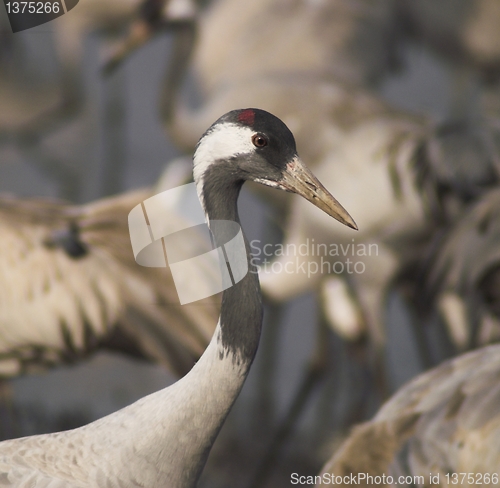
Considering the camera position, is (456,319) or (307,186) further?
(456,319)

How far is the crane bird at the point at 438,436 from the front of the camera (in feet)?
4.23

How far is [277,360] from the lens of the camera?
279 cm

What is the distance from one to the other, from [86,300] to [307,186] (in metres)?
0.82

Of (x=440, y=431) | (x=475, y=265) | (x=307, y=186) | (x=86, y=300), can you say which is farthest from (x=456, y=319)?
Result: (x=307, y=186)

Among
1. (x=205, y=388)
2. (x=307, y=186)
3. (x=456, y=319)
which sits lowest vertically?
(x=456, y=319)

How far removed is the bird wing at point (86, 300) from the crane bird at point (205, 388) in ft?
1.95

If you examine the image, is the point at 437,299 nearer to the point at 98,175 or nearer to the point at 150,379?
the point at 150,379

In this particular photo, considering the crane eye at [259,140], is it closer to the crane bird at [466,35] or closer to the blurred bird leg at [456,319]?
the blurred bird leg at [456,319]

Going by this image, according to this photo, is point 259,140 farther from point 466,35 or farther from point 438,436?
point 466,35

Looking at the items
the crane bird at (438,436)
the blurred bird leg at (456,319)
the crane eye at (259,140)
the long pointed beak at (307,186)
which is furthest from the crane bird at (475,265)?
the crane eye at (259,140)

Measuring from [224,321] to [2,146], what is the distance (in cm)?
237

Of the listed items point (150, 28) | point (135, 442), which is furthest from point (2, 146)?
point (135, 442)

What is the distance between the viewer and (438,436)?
133 centimetres

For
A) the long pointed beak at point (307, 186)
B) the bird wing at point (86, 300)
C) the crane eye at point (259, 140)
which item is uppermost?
the crane eye at point (259, 140)
